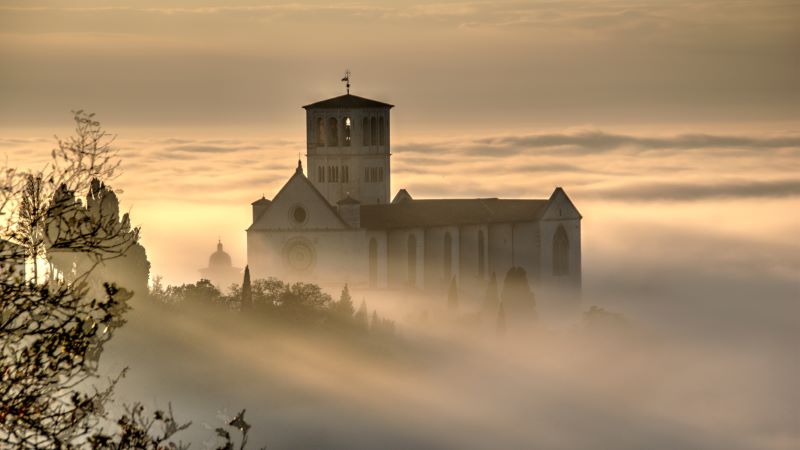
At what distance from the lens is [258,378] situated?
102938 millimetres

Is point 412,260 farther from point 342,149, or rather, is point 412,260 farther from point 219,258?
point 219,258

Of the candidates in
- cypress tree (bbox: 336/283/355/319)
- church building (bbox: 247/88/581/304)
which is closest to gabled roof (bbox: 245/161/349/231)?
church building (bbox: 247/88/581/304)

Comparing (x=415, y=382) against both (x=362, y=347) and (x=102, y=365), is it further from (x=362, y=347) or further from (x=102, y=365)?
(x=102, y=365)

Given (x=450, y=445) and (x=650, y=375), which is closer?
(x=450, y=445)

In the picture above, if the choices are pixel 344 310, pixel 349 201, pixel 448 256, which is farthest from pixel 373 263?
pixel 344 310

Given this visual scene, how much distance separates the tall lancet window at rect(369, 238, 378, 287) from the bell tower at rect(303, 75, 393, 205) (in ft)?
20.7

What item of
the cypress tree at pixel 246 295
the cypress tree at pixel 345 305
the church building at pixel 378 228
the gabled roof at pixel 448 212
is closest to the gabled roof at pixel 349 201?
the church building at pixel 378 228

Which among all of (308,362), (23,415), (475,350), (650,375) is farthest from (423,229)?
(23,415)

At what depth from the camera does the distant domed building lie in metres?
123

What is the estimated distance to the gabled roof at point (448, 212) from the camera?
118 metres

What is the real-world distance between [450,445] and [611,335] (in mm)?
24081

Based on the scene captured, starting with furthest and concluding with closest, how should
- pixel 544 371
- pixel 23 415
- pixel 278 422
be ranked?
pixel 544 371 → pixel 278 422 → pixel 23 415

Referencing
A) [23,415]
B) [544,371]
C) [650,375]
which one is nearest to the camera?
[23,415]

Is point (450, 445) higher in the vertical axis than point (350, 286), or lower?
lower
